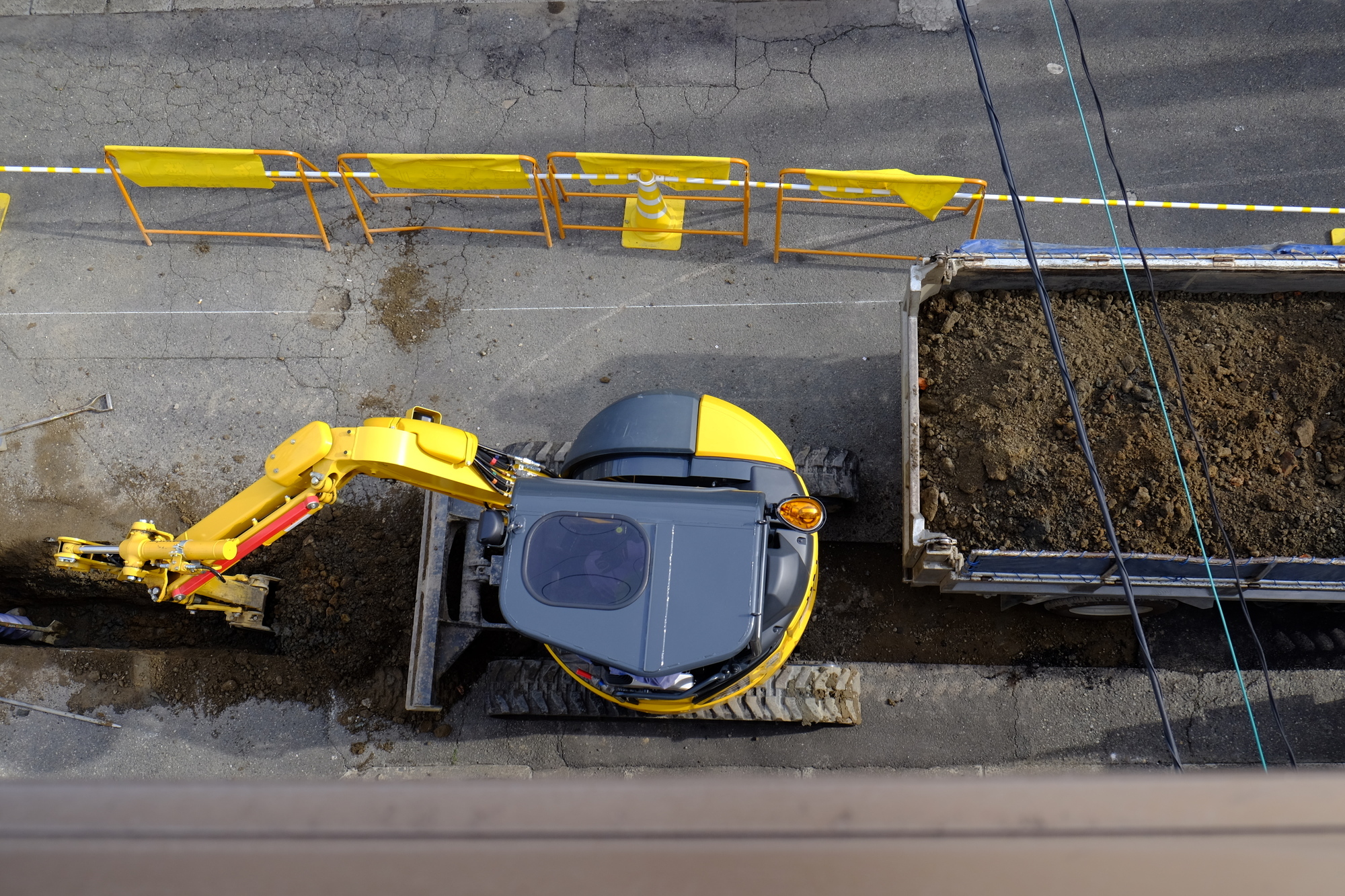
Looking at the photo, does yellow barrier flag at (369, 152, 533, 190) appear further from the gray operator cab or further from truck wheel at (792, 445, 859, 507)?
the gray operator cab

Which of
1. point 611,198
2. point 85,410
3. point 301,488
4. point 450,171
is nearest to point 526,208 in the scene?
point 611,198

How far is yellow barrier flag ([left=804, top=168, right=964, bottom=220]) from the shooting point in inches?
324

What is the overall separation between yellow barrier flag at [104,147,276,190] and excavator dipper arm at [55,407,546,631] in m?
4.40

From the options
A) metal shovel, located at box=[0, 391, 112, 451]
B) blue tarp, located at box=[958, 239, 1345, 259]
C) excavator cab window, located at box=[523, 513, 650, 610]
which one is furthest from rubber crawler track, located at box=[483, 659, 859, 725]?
metal shovel, located at box=[0, 391, 112, 451]

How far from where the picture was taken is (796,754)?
712 cm

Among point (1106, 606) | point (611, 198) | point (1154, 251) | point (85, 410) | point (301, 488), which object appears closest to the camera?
point (301, 488)

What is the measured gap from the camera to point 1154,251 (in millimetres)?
7020

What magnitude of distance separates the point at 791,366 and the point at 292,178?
5.78 m

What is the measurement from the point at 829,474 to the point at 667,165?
139 inches

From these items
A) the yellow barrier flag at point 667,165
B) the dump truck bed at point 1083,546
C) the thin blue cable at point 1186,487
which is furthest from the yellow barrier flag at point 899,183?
the thin blue cable at point 1186,487

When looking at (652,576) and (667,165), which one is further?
(667,165)

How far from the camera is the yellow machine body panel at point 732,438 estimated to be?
6.20 meters

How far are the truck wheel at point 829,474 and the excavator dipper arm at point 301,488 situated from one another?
260 cm

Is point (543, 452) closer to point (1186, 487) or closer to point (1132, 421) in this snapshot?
point (1132, 421)
